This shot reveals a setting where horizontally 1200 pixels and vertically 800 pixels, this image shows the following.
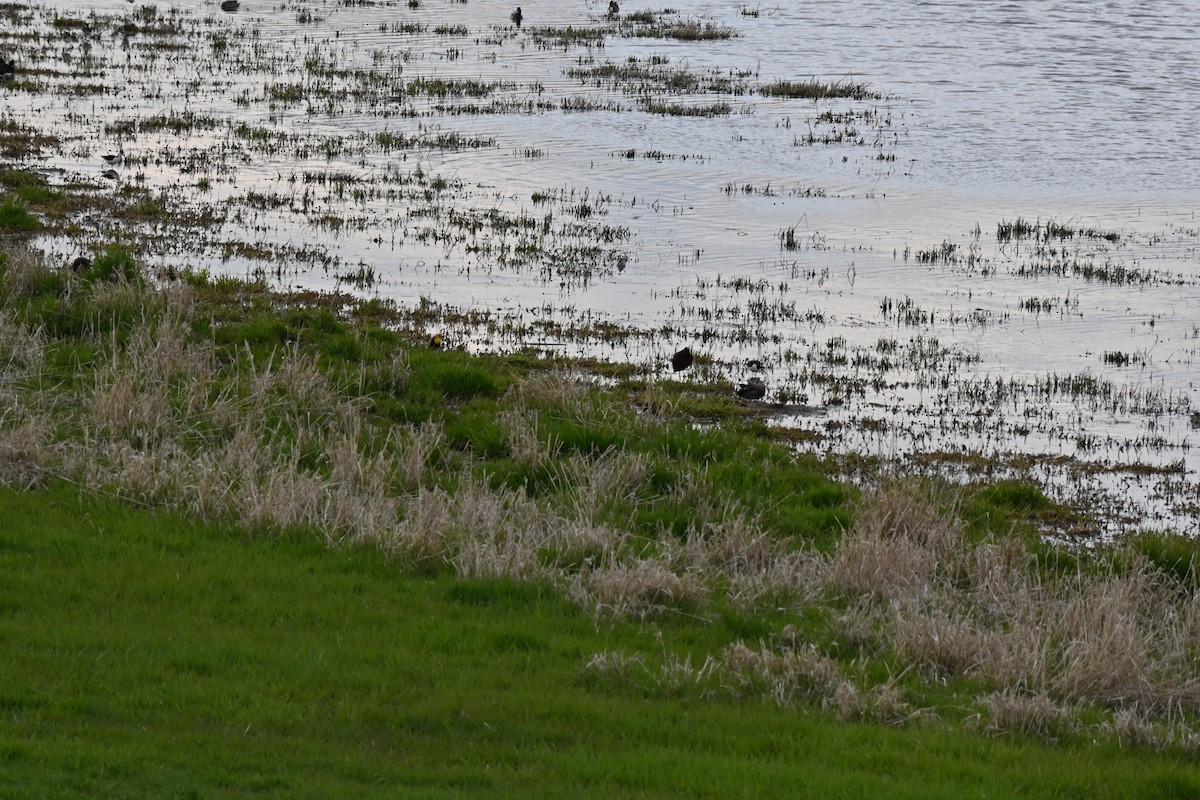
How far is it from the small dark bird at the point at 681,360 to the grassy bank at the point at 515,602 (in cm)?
159

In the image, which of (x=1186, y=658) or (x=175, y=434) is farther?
(x=175, y=434)

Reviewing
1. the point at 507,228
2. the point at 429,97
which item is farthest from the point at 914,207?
the point at 429,97

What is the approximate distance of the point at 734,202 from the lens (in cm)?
2270

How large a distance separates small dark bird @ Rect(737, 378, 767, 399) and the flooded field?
0.24 m

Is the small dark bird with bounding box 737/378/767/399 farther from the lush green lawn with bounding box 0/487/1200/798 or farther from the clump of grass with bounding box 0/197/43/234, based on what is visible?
the clump of grass with bounding box 0/197/43/234

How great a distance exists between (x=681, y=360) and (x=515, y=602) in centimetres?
671

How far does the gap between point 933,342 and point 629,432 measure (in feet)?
19.0

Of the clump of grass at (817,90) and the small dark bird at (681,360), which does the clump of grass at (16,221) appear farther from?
the clump of grass at (817,90)

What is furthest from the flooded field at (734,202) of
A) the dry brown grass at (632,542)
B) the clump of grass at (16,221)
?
the dry brown grass at (632,542)

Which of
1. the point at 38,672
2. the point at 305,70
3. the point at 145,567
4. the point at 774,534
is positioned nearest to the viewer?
the point at 38,672

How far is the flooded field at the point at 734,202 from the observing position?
1395 cm

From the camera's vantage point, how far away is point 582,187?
23.1 meters

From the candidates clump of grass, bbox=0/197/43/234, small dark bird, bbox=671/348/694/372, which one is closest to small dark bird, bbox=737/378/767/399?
small dark bird, bbox=671/348/694/372

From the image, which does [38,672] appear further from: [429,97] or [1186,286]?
[429,97]
